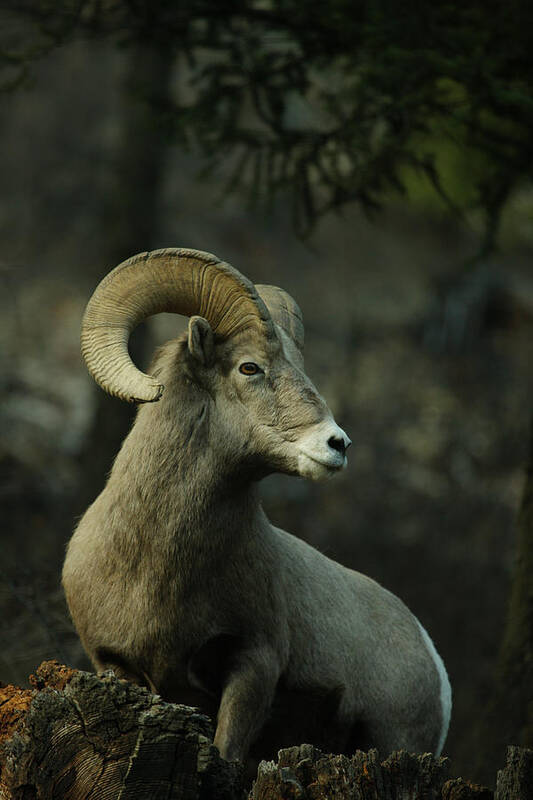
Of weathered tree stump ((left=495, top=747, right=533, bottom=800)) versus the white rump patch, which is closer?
weathered tree stump ((left=495, top=747, right=533, bottom=800))

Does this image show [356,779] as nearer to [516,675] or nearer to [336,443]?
[336,443]

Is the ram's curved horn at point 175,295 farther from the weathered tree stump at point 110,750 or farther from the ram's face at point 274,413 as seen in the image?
the weathered tree stump at point 110,750

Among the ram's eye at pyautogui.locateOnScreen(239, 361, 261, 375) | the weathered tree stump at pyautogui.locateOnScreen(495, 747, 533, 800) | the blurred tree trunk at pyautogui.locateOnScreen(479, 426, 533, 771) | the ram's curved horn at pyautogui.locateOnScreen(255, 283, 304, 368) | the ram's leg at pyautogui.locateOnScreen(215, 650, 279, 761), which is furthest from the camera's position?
the blurred tree trunk at pyautogui.locateOnScreen(479, 426, 533, 771)

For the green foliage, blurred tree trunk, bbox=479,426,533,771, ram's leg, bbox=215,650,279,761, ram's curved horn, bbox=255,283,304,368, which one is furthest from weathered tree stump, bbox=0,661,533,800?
the green foliage

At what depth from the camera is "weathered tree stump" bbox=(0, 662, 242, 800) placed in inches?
170

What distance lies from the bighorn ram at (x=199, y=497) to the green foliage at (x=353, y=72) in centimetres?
317

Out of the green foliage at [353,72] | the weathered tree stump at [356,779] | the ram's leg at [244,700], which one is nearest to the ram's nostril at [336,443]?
the ram's leg at [244,700]

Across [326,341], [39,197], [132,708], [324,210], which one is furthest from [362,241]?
[132,708]

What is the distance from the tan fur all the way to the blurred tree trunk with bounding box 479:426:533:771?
3.57m

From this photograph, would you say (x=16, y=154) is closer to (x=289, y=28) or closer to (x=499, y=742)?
(x=289, y=28)

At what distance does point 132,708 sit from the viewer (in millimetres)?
4438

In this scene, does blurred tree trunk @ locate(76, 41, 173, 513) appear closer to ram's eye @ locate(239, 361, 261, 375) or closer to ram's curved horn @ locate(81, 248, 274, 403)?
ram's curved horn @ locate(81, 248, 274, 403)

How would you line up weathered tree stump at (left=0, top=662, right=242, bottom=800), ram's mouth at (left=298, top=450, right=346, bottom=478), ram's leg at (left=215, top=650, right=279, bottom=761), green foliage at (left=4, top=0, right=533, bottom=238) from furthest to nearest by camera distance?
1. green foliage at (left=4, top=0, right=533, bottom=238)
2. ram's leg at (left=215, top=650, right=279, bottom=761)
3. ram's mouth at (left=298, top=450, right=346, bottom=478)
4. weathered tree stump at (left=0, top=662, right=242, bottom=800)

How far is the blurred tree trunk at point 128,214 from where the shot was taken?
1512 centimetres
